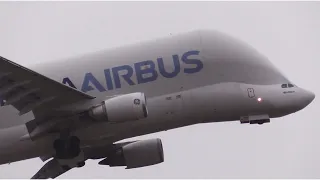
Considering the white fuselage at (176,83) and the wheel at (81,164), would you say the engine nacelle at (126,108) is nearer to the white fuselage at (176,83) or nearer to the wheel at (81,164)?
the white fuselage at (176,83)

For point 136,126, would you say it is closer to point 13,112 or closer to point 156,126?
point 156,126

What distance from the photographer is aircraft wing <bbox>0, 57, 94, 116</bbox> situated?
42.1m

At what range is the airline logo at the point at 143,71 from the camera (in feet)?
148

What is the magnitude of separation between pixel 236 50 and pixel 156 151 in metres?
7.43

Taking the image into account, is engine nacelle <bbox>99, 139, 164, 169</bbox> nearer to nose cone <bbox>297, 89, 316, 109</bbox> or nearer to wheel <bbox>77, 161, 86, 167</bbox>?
wheel <bbox>77, 161, 86, 167</bbox>

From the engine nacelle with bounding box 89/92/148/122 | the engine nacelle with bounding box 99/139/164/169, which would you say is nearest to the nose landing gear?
the engine nacelle with bounding box 89/92/148/122

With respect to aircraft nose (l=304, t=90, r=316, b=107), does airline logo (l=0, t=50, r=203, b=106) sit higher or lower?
higher

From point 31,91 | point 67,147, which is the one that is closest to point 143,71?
point 67,147

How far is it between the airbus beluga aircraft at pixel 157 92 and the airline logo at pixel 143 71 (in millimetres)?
49

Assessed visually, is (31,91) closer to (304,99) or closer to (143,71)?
(143,71)

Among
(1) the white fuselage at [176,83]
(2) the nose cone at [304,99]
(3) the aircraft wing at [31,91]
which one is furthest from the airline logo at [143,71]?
(2) the nose cone at [304,99]

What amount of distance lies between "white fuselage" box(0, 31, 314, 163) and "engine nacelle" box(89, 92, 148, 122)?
1747 mm

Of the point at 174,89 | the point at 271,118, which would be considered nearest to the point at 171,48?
the point at 174,89

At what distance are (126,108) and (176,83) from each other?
353 centimetres
